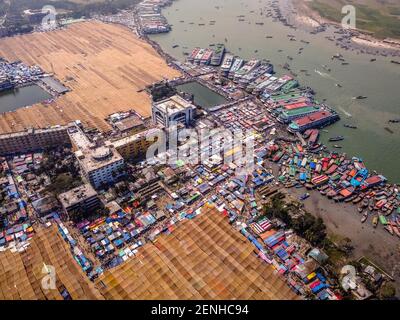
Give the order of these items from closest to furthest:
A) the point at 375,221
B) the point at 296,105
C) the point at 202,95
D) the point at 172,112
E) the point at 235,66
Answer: the point at 375,221, the point at 172,112, the point at 296,105, the point at 202,95, the point at 235,66

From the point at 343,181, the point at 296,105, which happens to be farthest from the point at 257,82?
the point at 343,181

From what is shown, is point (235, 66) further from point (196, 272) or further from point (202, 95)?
point (196, 272)

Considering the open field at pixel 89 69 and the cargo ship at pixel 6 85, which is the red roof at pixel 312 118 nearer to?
the open field at pixel 89 69

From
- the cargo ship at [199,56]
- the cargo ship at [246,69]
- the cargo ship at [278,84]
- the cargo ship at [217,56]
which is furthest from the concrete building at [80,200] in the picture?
the cargo ship at [217,56]

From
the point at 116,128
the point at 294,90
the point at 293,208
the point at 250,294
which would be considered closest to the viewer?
the point at 250,294
